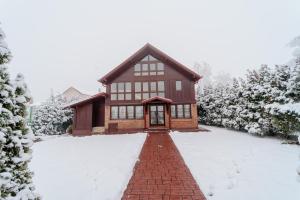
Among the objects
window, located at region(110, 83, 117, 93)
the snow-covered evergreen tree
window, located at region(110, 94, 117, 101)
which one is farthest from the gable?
the snow-covered evergreen tree

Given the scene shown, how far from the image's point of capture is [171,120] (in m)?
17.3

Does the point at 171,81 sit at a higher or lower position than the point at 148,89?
higher

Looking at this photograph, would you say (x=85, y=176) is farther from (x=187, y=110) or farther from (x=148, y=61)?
(x=148, y=61)

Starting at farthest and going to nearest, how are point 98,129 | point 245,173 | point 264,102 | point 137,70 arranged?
1. point 137,70
2. point 98,129
3. point 264,102
4. point 245,173

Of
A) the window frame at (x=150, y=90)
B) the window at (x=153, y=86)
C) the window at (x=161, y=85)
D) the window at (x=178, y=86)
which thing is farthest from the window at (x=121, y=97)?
the window at (x=178, y=86)

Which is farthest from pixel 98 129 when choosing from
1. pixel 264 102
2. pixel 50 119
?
pixel 264 102

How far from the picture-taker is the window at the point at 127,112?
17547 mm

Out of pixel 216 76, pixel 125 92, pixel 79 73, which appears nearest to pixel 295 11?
→ pixel 125 92

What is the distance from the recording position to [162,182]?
4617 millimetres

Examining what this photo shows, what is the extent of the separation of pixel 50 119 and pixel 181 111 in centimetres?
1501

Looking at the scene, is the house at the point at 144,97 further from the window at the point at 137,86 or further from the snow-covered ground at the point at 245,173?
the snow-covered ground at the point at 245,173

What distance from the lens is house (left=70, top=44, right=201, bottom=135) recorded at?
17.3m

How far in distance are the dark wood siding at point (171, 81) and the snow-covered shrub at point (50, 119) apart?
300 inches

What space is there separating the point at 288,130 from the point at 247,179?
6905 millimetres
